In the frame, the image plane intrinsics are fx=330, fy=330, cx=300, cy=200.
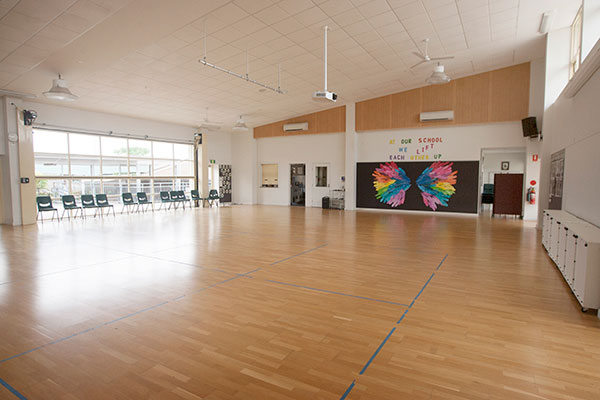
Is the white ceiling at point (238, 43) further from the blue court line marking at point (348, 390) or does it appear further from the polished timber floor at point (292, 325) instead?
the blue court line marking at point (348, 390)

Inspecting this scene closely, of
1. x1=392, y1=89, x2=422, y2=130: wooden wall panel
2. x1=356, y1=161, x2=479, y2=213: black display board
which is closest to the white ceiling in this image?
x1=392, y1=89, x2=422, y2=130: wooden wall panel

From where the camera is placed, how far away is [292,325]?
119 inches

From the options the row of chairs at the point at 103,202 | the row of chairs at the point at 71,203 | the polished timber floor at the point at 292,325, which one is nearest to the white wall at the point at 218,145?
the row of chairs at the point at 103,202

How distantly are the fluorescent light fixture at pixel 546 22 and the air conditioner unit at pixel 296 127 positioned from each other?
28.6 ft

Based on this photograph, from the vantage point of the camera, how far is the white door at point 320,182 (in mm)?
14828

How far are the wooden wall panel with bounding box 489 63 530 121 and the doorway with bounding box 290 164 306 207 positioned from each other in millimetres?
7879

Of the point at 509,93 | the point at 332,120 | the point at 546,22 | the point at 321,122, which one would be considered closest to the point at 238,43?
the point at 546,22

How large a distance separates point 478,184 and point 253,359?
11.5 metres

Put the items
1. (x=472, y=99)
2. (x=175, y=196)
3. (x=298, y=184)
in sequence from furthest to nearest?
(x=298, y=184) → (x=175, y=196) → (x=472, y=99)

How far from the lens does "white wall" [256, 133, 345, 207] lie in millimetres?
14539

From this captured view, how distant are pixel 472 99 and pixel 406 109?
2.22 meters

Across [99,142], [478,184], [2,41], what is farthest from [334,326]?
[99,142]

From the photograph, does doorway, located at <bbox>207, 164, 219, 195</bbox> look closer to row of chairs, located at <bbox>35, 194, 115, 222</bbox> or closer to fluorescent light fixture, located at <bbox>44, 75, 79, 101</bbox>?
row of chairs, located at <bbox>35, 194, 115, 222</bbox>

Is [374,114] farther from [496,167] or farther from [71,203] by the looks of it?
[71,203]
